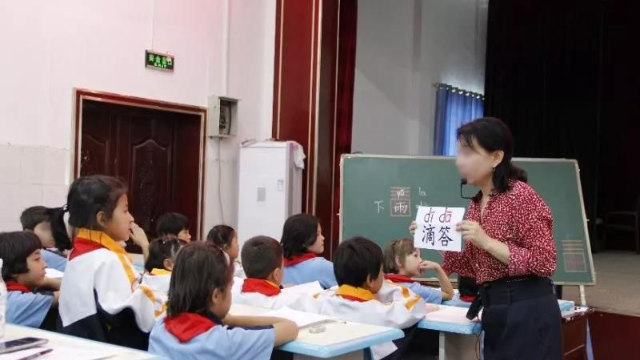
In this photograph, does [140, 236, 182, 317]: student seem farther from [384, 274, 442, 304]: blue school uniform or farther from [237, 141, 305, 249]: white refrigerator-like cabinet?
[237, 141, 305, 249]: white refrigerator-like cabinet

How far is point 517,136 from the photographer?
10094 mm

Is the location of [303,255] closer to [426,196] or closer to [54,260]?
[54,260]

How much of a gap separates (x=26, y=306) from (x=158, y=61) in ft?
12.8

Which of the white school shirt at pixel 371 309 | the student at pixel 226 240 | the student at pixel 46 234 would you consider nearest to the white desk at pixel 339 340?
the white school shirt at pixel 371 309

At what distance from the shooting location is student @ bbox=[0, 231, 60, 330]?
8.07ft

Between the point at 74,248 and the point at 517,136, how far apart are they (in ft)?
28.5

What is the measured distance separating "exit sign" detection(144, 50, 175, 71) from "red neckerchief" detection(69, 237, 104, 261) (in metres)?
4.03

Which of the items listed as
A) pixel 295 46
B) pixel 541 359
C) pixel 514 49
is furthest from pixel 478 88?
pixel 541 359

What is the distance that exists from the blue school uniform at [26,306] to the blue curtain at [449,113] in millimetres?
7439

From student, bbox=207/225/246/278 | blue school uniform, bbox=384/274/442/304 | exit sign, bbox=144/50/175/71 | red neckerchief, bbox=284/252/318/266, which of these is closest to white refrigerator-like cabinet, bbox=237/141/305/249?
exit sign, bbox=144/50/175/71

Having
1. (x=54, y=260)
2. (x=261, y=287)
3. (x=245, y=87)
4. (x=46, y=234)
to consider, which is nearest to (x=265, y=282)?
(x=261, y=287)

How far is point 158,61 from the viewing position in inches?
240

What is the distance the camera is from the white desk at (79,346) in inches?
70.2

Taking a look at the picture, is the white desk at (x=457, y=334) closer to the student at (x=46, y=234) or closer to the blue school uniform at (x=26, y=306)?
the blue school uniform at (x=26, y=306)
